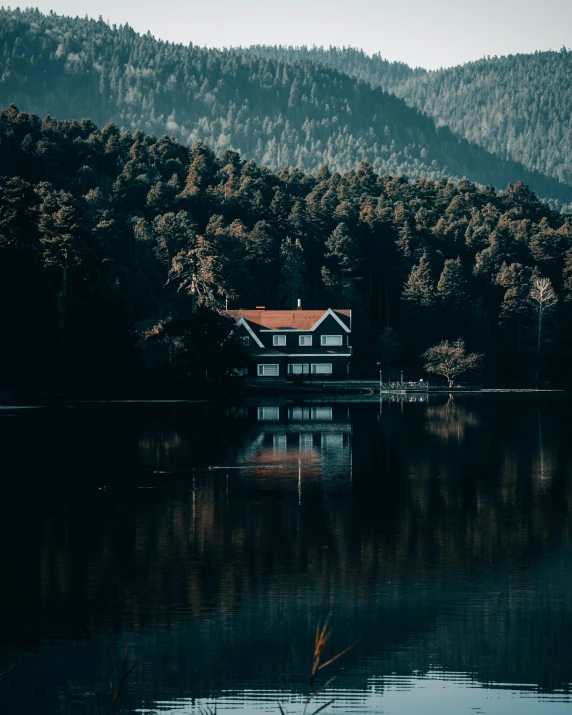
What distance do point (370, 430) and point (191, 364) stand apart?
29799 mm

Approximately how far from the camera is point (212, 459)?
148 ft

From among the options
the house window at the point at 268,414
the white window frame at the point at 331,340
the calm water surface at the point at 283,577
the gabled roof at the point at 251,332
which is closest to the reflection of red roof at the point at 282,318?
the gabled roof at the point at 251,332

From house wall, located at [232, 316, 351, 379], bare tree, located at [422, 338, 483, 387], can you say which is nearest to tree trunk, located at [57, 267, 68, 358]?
house wall, located at [232, 316, 351, 379]

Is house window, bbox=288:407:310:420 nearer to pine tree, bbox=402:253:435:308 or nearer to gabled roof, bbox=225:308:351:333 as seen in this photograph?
gabled roof, bbox=225:308:351:333

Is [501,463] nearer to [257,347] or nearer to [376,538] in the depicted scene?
[376,538]

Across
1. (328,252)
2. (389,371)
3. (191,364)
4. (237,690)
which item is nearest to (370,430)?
(191,364)

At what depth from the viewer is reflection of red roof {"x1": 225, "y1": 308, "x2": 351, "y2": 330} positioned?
102 metres

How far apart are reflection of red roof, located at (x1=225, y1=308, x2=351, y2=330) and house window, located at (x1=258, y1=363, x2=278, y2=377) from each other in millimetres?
3393

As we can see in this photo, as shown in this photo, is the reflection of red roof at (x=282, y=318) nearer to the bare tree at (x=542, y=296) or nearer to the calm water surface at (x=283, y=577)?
the bare tree at (x=542, y=296)

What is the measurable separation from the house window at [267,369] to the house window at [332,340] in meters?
5.04

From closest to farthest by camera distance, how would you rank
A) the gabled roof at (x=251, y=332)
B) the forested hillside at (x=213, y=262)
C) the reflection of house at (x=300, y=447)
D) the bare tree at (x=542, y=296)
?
the reflection of house at (x=300, y=447), the forested hillside at (x=213, y=262), the gabled roof at (x=251, y=332), the bare tree at (x=542, y=296)

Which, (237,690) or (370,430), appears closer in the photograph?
(237,690)

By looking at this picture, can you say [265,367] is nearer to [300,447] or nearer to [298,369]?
[298,369]

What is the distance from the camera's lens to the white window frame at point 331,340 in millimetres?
102375
